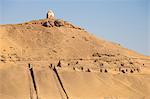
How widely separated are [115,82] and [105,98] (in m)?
5.53

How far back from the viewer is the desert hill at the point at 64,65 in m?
49.4

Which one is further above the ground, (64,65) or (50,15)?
(50,15)

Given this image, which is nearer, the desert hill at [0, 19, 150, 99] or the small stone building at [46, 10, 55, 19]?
the desert hill at [0, 19, 150, 99]

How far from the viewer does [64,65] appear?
5497 centimetres

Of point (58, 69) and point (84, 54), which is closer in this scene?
point (58, 69)

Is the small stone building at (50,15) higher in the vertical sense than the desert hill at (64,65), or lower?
higher

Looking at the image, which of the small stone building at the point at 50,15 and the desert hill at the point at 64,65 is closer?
the desert hill at the point at 64,65

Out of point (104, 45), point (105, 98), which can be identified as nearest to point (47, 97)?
point (105, 98)

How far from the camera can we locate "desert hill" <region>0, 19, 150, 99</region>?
4943 cm

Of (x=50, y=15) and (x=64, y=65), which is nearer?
(x=64, y=65)

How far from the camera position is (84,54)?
196 feet

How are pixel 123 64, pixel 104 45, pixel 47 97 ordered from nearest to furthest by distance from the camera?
pixel 47 97
pixel 123 64
pixel 104 45

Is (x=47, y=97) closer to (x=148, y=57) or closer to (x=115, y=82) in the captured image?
(x=115, y=82)

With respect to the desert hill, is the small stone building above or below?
above
